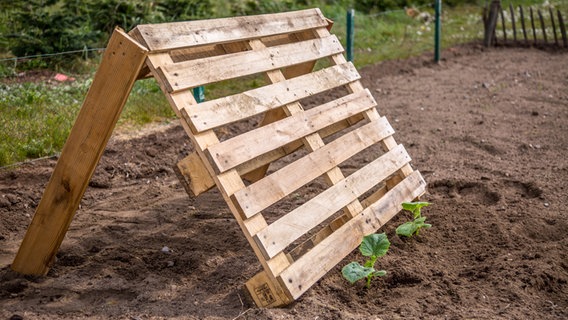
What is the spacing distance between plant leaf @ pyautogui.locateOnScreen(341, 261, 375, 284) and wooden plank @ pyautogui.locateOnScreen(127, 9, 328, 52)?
138 cm

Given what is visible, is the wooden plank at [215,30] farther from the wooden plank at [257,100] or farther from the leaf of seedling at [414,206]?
the leaf of seedling at [414,206]

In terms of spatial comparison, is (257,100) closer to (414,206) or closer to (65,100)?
(414,206)

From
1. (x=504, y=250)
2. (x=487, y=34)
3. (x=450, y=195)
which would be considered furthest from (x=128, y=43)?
(x=487, y=34)

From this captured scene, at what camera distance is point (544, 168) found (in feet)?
19.5

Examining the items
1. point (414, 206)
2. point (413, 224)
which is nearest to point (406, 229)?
point (413, 224)

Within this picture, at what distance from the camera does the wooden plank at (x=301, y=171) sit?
3.63m

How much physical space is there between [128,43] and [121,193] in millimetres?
2152

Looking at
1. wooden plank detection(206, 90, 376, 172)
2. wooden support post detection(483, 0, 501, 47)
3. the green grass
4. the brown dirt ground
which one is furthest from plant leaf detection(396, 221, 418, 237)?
wooden support post detection(483, 0, 501, 47)

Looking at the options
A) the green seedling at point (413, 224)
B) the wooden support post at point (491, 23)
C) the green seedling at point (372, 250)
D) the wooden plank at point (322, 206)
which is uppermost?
the wooden plank at point (322, 206)

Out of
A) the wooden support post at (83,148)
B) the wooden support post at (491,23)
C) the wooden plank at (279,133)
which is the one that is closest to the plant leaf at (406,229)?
the wooden plank at (279,133)

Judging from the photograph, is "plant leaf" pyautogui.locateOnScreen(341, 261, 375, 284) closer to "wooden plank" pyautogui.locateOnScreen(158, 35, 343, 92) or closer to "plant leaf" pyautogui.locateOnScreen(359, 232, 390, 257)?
"plant leaf" pyautogui.locateOnScreen(359, 232, 390, 257)

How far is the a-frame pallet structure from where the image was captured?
360 cm

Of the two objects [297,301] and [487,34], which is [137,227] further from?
[487,34]

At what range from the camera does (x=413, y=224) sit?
4438 mm
